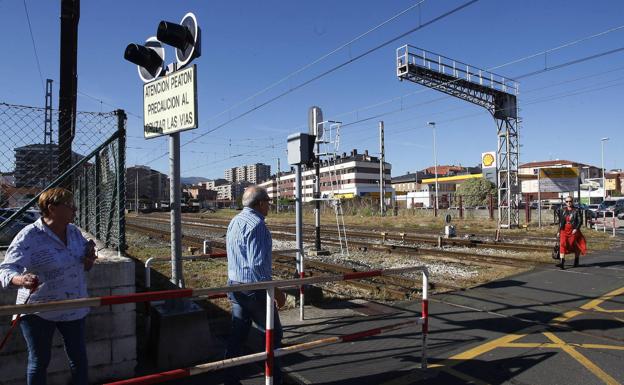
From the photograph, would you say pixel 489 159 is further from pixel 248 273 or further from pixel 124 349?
pixel 124 349

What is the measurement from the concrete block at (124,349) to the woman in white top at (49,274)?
93 centimetres

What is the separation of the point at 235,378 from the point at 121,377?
118 cm

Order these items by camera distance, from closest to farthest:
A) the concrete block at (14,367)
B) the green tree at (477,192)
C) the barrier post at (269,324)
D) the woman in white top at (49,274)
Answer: the woman in white top at (49,274) < the barrier post at (269,324) < the concrete block at (14,367) < the green tree at (477,192)

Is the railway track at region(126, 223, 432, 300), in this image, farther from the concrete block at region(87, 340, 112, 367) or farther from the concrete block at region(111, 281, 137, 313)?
the concrete block at region(87, 340, 112, 367)

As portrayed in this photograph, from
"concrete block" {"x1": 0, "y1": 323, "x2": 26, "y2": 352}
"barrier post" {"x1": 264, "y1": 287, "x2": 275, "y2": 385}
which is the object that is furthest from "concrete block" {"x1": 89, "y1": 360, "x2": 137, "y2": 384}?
"barrier post" {"x1": 264, "y1": 287, "x2": 275, "y2": 385}

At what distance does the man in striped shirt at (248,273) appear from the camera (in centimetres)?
388

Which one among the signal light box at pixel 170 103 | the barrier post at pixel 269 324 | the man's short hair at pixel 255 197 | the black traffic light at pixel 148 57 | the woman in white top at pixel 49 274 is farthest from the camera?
the black traffic light at pixel 148 57

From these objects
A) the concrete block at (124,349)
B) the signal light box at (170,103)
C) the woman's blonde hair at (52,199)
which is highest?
the signal light box at (170,103)

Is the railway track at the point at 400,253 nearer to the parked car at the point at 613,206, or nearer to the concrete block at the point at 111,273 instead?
the concrete block at the point at 111,273

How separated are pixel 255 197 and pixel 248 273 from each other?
0.65 m

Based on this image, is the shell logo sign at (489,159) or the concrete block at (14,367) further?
the shell logo sign at (489,159)

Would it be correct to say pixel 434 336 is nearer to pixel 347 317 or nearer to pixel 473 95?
pixel 347 317

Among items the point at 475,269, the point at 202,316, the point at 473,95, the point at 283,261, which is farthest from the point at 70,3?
the point at 473,95

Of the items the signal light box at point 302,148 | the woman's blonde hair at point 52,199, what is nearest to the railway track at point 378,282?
the signal light box at point 302,148
